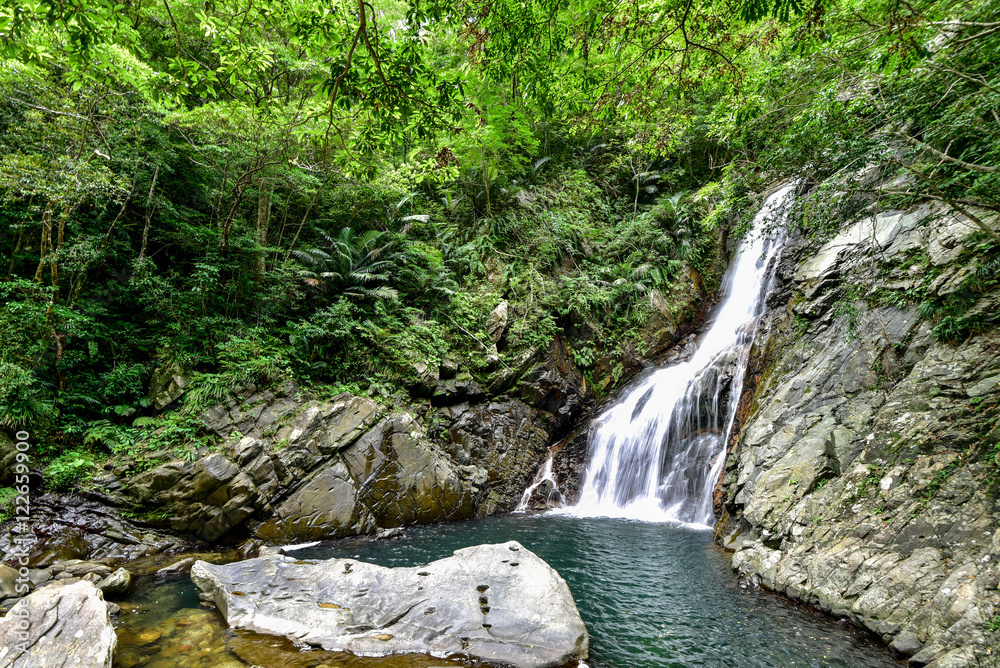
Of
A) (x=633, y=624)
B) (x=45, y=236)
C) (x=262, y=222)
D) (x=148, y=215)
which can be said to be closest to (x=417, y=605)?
(x=633, y=624)

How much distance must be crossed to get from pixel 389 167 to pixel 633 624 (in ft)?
38.2

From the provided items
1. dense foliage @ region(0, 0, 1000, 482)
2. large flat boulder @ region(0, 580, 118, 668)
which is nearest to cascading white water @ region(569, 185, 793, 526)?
dense foliage @ region(0, 0, 1000, 482)

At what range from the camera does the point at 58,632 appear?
372cm

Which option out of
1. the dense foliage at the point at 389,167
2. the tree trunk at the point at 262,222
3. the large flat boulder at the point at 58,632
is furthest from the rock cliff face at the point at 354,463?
the tree trunk at the point at 262,222

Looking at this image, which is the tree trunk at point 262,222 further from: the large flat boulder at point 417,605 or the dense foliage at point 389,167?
the large flat boulder at point 417,605

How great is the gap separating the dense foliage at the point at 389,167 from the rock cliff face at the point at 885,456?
64.8 inches

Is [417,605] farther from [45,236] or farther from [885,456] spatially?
[45,236]

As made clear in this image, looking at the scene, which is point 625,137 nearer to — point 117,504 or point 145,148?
point 145,148

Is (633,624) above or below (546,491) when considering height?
above

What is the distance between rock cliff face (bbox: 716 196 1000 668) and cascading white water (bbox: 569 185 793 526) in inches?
39.0

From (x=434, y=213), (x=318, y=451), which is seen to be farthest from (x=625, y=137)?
(x=318, y=451)

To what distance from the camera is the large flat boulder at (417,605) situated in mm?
4141

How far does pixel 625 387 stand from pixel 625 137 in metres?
10.6

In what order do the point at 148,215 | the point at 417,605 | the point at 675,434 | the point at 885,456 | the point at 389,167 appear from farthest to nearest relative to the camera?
the point at 389,167, the point at 675,434, the point at 148,215, the point at 885,456, the point at 417,605
